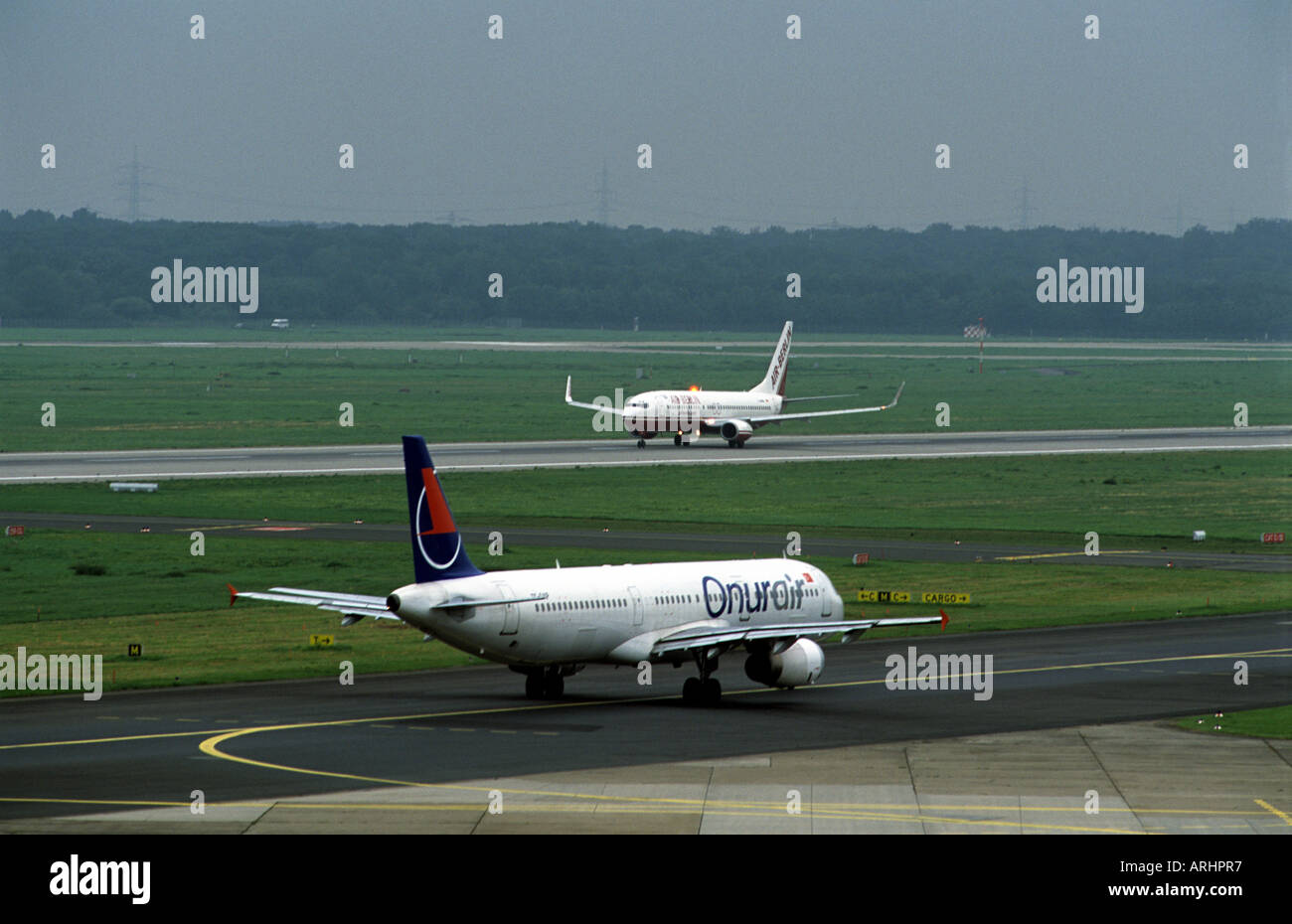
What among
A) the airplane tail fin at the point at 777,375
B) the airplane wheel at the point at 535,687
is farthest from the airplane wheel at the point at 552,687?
the airplane tail fin at the point at 777,375

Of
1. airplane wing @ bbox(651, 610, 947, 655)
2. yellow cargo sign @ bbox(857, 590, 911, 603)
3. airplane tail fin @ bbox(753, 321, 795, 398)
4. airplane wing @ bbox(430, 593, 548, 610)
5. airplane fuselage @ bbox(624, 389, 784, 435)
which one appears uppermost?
airplane tail fin @ bbox(753, 321, 795, 398)

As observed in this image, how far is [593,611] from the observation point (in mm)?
56031

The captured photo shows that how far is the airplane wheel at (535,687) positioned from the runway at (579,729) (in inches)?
16.5

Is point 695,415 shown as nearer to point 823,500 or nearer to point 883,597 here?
point 823,500

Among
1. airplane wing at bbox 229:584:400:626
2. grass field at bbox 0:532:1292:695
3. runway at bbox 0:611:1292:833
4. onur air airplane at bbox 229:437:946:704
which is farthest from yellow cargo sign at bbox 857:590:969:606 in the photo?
airplane wing at bbox 229:584:400:626

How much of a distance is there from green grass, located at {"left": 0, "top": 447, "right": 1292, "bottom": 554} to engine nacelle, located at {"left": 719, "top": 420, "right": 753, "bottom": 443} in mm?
18009

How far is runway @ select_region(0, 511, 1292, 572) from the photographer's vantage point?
94562mm

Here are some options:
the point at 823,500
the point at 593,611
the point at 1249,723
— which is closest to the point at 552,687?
the point at 593,611

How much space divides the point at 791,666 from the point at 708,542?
39247mm

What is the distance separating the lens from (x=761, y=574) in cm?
6228

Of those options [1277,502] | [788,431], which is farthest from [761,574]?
[788,431]

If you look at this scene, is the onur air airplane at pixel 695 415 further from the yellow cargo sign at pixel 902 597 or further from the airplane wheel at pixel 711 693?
the airplane wheel at pixel 711 693

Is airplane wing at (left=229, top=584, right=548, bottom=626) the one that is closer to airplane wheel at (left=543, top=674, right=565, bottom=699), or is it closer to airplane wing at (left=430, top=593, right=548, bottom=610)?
airplane wing at (left=430, top=593, right=548, bottom=610)
